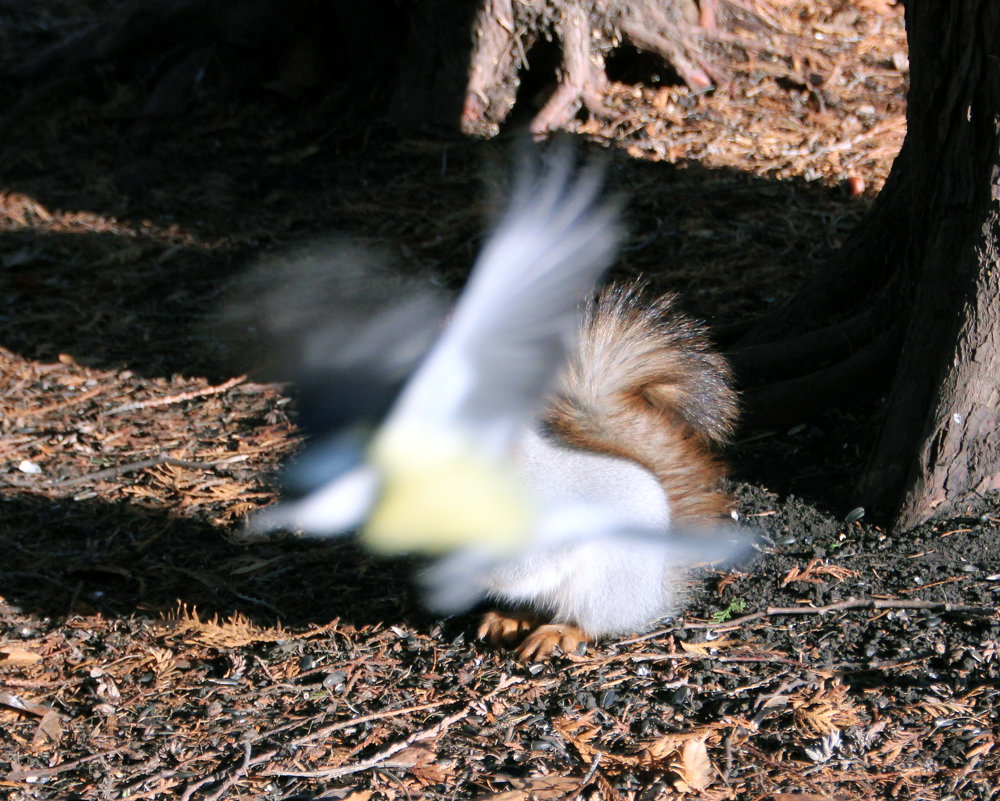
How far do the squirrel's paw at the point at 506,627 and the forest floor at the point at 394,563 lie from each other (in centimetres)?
8

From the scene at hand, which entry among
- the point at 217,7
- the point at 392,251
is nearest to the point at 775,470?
the point at 392,251

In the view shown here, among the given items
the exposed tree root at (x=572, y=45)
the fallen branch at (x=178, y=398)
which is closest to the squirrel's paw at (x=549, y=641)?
the fallen branch at (x=178, y=398)

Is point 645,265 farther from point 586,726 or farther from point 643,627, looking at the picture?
point 586,726

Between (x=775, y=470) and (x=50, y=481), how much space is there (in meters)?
2.53

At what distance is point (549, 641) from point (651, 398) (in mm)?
681

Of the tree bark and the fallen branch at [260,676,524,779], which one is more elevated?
the tree bark

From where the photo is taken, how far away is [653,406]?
2.68 meters

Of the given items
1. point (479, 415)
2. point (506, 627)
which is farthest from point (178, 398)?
point (479, 415)

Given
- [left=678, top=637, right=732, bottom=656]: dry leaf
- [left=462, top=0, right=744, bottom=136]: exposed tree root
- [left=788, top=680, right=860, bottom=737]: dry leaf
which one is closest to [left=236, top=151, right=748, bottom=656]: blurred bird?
[left=678, top=637, right=732, bottom=656]: dry leaf

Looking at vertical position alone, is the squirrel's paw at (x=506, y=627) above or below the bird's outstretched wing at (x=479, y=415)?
below

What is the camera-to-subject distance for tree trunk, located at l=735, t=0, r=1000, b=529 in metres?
2.56

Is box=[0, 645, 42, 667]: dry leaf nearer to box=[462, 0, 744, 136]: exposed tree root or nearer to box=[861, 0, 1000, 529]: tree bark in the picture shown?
box=[861, 0, 1000, 529]: tree bark

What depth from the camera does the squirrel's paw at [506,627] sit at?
8.77ft

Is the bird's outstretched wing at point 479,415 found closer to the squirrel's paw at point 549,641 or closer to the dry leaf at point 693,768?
the squirrel's paw at point 549,641
